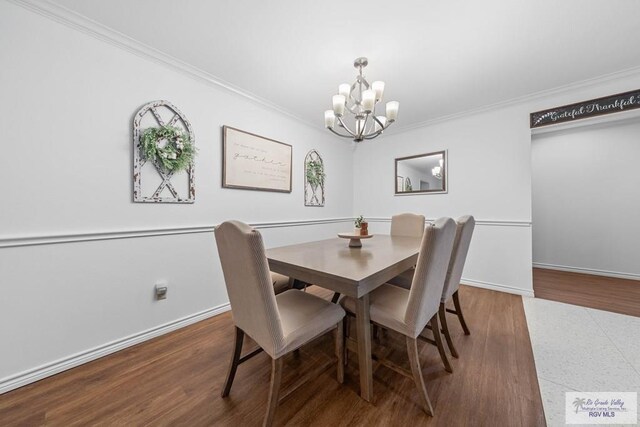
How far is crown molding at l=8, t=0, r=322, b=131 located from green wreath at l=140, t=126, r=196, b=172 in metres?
0.57

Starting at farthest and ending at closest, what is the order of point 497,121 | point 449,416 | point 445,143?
point 445,143
point 497,121
point 449,416

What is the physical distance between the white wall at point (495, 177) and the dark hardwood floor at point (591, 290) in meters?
0.42

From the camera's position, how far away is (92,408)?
1.19m

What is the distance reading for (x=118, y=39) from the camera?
1.68 m

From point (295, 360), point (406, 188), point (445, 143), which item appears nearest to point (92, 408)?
point (295, 360)

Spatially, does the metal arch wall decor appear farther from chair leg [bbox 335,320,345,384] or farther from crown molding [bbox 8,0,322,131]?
chair leg [bbox 335,320,345,384]

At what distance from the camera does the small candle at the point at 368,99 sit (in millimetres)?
1675

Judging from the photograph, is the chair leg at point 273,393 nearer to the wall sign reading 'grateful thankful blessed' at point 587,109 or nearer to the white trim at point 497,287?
the white trim at point 497,287

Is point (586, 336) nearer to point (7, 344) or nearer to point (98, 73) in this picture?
point (7, 344)

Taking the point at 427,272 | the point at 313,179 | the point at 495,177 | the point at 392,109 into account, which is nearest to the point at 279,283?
the point at 427,272

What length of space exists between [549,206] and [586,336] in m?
2.74

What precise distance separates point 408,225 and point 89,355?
293cm

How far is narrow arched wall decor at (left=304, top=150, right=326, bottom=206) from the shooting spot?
3.30m

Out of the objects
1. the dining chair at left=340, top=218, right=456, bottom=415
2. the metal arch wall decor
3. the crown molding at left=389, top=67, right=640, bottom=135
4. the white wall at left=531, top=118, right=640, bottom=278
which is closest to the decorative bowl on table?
the dining chair at left=340, top=218, right=456, bottom=415
